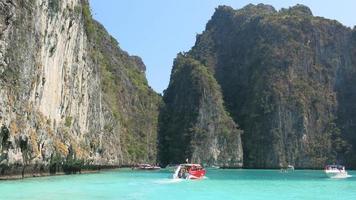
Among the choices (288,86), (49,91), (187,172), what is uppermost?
(288,86)

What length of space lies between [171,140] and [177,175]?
268ft

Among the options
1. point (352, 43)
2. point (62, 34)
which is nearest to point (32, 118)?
point (62, 34)

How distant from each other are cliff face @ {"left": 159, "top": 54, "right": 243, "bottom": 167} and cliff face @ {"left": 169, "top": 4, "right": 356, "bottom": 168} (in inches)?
169

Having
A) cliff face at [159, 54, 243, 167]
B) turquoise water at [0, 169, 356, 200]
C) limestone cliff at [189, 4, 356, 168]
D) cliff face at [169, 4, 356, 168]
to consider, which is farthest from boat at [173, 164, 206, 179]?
limestone cliff at [189, 4, 356, 168]

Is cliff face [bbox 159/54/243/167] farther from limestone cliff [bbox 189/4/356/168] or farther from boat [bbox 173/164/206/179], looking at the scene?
boat [bbox 173/164/206/179]

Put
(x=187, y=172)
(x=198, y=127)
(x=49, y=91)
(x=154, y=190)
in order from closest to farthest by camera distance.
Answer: (x=154, y=190)
(x=49, y=91)
(x=187, y=172)
(x=198, y=127)

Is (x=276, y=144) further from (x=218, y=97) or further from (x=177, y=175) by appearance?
(x=177, y=175)

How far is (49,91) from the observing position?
54.8m

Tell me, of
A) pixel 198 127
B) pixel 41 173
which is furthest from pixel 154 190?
pixel 198 127

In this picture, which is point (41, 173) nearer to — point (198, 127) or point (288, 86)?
point (198, 127)

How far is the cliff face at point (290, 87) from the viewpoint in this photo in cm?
13325

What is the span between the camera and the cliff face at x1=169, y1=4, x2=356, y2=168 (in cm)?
13325

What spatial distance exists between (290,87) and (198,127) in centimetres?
2541

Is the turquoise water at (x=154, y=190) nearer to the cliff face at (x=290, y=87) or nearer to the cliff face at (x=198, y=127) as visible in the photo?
the cliff face at (x=198, y=127)
